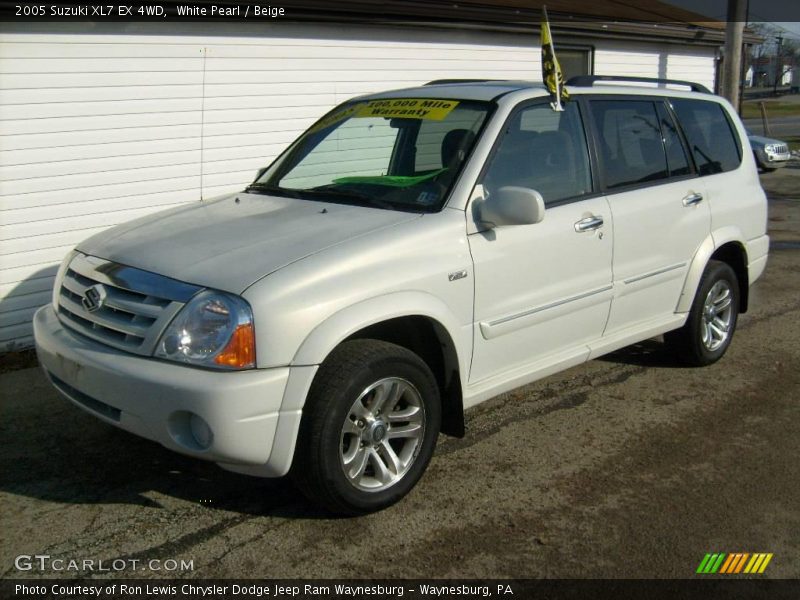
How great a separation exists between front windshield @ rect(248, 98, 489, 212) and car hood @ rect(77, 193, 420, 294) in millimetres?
164

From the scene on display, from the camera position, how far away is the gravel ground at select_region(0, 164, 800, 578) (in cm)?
354

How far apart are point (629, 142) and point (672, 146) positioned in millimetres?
499

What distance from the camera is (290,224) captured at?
13.3 ft

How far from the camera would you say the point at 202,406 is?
331 cm

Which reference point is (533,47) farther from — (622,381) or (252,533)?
(252,533)

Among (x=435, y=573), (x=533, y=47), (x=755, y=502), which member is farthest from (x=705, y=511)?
(x=533, y=47)

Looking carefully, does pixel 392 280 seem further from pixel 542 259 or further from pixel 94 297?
pixel 94 297

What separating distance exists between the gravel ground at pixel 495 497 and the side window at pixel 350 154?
63.8 inches

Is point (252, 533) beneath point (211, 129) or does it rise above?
beneath

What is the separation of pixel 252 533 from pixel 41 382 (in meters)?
2.77

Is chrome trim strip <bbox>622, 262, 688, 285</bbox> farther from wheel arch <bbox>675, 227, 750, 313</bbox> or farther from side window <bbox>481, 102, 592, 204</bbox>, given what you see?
side window <bbox>481, 102, 592, 204</bbox>

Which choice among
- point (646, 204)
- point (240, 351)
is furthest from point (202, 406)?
point (646, 204)

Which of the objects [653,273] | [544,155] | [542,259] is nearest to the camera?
[542,259]

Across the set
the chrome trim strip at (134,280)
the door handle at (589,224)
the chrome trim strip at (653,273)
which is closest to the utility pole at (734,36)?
the chrome trim strip at (653,273)
